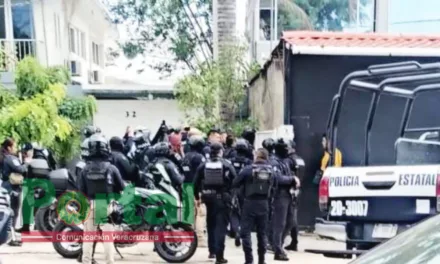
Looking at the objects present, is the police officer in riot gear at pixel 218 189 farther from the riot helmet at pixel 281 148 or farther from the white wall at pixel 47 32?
the white wall at pixel 47 32

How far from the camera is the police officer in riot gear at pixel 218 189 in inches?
→ 324

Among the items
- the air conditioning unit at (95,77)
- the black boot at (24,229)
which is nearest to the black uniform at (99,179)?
the black boot at (24,229)

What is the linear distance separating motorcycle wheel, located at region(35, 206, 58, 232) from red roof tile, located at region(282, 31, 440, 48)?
16.0 ft

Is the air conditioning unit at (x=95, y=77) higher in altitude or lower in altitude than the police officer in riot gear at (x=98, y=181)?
higher

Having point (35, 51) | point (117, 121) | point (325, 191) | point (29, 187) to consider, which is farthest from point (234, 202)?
point (117, 121)

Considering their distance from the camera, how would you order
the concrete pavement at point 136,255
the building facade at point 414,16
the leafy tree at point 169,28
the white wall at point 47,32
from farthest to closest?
the leafy tree at point 169,28, the white wall at point 47,32, the building facade at point 414,16, the concrete pavement at point 136,255

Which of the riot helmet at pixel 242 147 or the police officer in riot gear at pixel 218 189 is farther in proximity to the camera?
the riot helmet at pixel 242 147

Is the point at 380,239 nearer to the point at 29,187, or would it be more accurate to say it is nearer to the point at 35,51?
the point at 29,187

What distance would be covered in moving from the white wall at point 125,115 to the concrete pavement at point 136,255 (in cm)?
1173

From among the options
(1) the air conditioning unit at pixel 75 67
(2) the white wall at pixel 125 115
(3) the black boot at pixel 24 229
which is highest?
(1) the air conditioning unit at pixel 75 67

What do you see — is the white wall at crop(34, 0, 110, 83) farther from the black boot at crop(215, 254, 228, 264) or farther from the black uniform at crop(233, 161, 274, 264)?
the black uniform at crop(233, 161, 274, 264)

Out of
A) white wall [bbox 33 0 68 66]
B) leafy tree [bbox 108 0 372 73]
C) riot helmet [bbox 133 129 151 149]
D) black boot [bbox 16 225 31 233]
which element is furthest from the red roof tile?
leafy tree [bbox 108 0 372 73]

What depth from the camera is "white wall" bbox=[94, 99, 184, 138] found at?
838 inches

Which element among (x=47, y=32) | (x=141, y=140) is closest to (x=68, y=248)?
(x=141, y=140)
